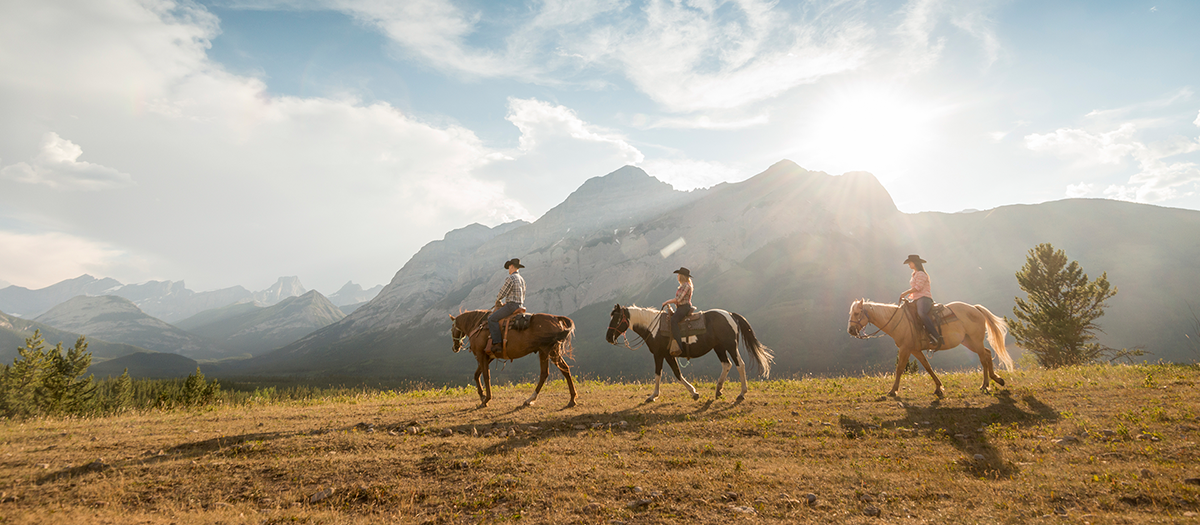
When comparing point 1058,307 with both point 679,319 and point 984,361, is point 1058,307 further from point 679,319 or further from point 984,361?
point 679,319

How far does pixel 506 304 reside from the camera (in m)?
14.3

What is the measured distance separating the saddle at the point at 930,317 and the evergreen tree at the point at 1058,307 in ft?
79.2

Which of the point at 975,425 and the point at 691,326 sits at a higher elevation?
the point at 691,326

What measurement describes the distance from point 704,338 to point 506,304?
6.32m

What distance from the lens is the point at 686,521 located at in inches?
222

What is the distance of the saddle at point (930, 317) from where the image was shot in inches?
546

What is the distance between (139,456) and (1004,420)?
665 inches

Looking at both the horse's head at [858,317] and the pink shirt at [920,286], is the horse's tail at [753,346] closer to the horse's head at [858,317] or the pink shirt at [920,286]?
the horse's head at [858,317]

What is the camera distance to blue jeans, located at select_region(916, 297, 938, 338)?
13.7 m

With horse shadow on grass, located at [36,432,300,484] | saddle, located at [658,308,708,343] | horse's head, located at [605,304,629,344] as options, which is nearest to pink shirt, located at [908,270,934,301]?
saddle, located at [658,308,708,343]

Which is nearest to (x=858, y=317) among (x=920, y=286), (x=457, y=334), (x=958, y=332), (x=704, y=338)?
(x=920, y=286)

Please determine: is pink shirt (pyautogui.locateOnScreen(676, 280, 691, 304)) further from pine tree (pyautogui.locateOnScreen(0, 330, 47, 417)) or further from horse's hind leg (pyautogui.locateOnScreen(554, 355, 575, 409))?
pine tree (pyautogui.locateOnScreen(0, 330, 47, 417))


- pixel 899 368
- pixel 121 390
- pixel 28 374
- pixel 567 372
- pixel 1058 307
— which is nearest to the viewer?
pixel 899 368

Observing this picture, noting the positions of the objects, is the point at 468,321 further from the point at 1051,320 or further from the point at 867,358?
the point at 867,358
